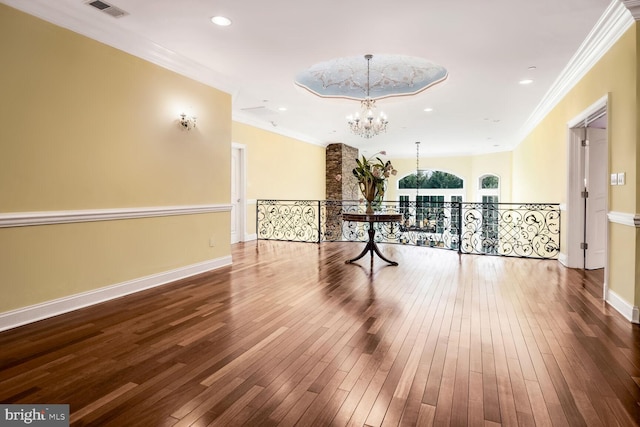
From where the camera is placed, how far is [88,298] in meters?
3.63

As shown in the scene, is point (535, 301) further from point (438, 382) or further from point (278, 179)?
point (278, 179)

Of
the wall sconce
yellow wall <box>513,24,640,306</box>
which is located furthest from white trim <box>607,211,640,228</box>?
the wall sconce

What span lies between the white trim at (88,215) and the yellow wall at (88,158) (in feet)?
0.17

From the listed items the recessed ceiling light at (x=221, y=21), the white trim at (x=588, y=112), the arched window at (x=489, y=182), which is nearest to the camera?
the recessed ceiling light at (x=221, y=21)

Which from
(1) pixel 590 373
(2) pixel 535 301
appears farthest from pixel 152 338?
(2) pixel 535 301

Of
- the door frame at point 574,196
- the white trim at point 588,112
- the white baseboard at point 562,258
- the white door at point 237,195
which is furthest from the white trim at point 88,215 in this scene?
the white baseboard at point 562,258

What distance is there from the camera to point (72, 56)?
347 cm

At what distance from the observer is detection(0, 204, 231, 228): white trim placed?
3.06 m

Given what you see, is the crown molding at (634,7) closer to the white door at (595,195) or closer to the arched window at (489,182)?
the white door at (595,195)

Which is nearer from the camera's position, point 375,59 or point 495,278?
point 495,278

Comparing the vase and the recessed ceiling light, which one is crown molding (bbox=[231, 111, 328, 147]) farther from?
the recessed ceiling light

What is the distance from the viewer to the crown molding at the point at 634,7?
10.1 ft

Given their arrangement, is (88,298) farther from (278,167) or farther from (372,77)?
(278,167)

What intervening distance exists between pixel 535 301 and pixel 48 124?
5.10m
